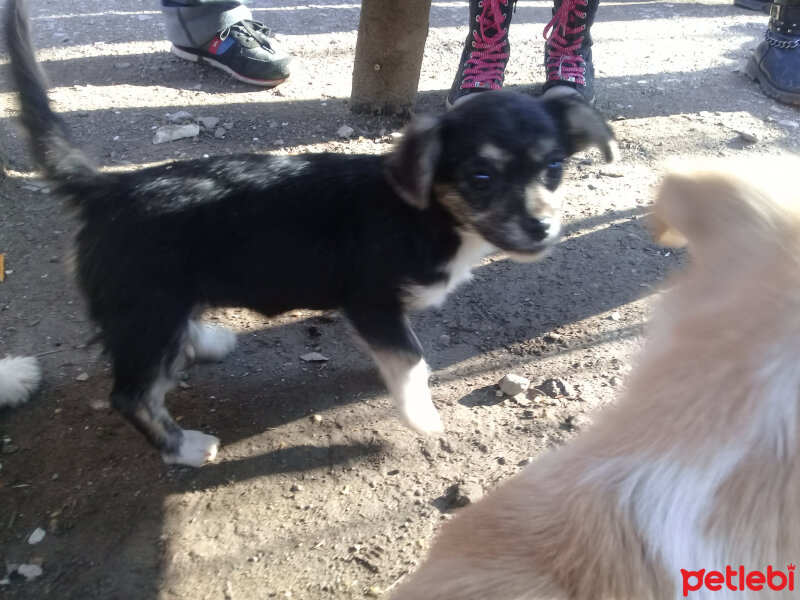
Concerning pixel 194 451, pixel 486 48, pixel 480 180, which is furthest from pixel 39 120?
pixel 486 48

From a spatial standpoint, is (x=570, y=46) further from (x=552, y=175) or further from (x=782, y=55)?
(x=552, y=175)

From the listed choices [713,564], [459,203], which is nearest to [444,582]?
[713,564]

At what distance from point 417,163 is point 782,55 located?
3.68m

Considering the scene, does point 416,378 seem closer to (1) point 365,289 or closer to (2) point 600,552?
(1) point 365,289

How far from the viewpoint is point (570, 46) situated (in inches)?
158

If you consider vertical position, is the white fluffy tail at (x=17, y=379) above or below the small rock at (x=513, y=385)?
below

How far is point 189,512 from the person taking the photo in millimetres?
1990

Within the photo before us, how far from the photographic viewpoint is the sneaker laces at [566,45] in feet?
12.9

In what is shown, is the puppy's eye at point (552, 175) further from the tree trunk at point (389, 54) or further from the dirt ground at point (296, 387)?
the tree trunk at point (389, 54)

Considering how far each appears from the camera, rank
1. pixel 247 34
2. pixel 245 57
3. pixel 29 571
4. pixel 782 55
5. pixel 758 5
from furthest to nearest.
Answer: pixel 758 5, pixel 782 55, pixel 247 34, pixel 245 57, pixel 29 571

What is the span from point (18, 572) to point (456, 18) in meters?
5.43

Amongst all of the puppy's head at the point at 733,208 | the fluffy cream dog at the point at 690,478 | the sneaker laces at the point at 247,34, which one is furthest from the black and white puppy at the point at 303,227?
the sneaker laces at the point at 247,34

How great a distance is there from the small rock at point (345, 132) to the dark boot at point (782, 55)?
2924mm

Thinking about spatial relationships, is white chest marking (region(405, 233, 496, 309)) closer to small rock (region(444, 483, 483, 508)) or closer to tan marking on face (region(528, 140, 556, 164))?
tan marking on face (region(528, 140, 556, 164))
